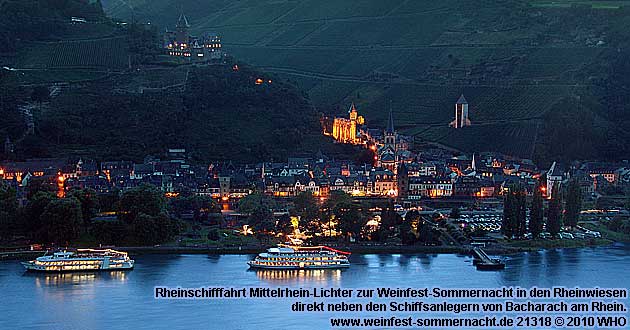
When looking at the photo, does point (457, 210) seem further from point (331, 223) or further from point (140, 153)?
point (140, 153)

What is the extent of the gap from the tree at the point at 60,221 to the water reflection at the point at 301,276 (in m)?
7.76

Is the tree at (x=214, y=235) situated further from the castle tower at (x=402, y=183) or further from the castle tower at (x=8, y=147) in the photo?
the castle tower at (x=8, y=147)

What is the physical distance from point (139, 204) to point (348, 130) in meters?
20.7

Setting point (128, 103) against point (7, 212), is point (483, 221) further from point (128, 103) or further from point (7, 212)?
point (128, 103)

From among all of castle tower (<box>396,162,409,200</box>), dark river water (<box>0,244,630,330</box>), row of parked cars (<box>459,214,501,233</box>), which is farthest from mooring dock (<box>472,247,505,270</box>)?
castle tower (<box>396,162,409,200</box>)

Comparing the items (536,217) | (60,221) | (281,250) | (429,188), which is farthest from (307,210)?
(429,188)

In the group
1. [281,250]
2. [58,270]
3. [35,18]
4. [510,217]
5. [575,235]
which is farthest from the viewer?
[35,18]

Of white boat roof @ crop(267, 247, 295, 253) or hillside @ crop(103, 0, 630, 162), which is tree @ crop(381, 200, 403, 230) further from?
hillside @ crop(103, 0, 630, 162)

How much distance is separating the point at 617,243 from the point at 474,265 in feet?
25.0

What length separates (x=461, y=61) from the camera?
79.0 m

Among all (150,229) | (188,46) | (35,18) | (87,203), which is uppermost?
(35,18)

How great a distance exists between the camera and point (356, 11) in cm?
10012

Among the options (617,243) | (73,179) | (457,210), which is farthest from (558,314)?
(73,179)

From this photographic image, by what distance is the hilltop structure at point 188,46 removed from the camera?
223ft
